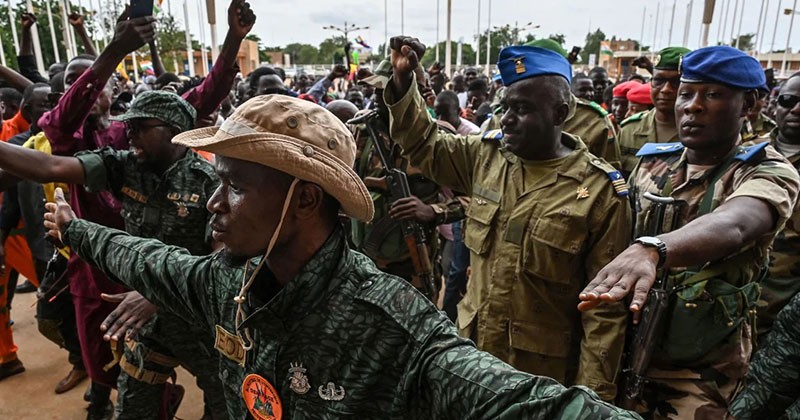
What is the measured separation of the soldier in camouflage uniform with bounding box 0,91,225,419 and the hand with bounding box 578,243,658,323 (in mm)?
2096

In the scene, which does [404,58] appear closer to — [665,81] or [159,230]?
[159,230]

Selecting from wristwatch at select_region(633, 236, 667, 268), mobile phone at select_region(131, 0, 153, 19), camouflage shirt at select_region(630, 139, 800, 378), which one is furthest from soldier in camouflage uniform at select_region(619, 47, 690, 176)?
mobile phone at select_region(131, 0, 153, 19)

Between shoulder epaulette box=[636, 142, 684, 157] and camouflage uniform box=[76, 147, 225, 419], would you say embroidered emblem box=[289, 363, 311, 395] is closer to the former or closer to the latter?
camouflage uniform box=[76, 147, 225, 419]

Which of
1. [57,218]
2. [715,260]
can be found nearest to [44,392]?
[57,218]

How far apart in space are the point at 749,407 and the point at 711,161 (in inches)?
40.8

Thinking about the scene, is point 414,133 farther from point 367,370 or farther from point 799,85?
point 799,85

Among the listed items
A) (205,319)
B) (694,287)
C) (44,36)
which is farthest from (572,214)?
(44,36)

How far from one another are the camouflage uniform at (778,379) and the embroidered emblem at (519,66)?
1.48m

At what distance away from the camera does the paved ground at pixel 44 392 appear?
12.7ft

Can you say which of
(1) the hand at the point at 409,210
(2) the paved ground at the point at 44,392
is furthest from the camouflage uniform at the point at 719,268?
(2) the paved ground at the point at 44,392

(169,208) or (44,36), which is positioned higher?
(44,36)

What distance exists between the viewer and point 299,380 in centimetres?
145

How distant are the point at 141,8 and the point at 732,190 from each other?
3.06m

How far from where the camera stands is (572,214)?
7.52 feet
